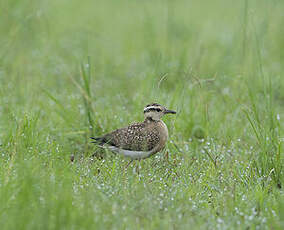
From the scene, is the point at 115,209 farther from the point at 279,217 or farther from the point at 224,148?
the point at 224,148

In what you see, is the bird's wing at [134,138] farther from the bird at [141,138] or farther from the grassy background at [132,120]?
the grassy background at [132,120]

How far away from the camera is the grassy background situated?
471cm

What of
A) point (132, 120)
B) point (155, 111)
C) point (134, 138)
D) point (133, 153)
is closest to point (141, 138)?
point (134, 138)

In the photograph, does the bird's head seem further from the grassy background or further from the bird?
the grassy background

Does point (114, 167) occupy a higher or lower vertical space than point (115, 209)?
lower

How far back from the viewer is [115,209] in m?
4.60

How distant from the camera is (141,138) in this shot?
6645mm

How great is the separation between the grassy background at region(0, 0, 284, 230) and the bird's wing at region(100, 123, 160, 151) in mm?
244

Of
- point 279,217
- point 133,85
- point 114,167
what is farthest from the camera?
point 133,85

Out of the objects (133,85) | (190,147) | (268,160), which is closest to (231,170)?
(268,160)

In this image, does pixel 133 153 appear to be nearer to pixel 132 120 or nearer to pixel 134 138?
pixel 134 138

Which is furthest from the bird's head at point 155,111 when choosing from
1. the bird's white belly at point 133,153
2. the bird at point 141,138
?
the bird's white belly at point 133,153

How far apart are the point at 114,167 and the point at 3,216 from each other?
1845 millimetres

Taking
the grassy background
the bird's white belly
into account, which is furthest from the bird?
the grassy background
